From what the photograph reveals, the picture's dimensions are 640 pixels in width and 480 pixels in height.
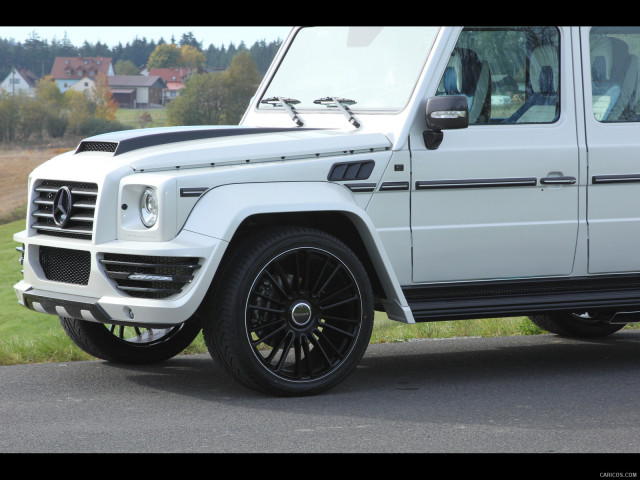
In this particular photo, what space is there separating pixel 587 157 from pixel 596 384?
1.35 metres

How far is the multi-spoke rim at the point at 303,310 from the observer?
537 centimetres

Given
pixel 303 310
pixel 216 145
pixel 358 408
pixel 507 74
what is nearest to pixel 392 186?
pixel 303 310

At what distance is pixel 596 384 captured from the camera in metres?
5.98

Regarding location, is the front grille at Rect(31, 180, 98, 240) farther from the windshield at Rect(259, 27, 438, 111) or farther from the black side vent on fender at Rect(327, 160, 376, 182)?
the windshield at Rect(259, 27, 438, 111)

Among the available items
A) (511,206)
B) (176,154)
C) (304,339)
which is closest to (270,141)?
(176,154)

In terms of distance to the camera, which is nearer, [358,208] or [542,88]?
[358,208]

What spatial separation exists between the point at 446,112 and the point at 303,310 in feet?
4.42

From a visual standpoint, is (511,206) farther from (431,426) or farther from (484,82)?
(431,426)

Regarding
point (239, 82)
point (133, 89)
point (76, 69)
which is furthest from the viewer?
point (76, 69)

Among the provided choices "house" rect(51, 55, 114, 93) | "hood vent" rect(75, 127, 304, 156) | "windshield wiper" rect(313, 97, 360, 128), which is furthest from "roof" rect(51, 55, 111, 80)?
"hood vent" rect(75, 127, 304, 156)

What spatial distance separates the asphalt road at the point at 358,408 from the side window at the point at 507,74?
63.1 inches

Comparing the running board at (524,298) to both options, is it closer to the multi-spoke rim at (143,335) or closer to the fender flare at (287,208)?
the fender flare at (287,208)

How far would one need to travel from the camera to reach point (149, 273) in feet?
17.0

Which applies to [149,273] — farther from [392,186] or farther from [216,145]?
[392,186]
